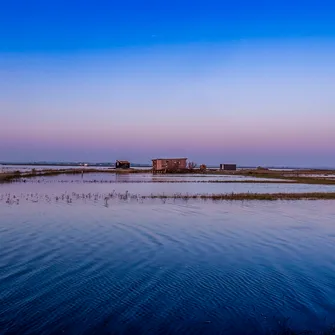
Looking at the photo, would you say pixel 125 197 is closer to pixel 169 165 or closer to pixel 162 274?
pixel 162 274

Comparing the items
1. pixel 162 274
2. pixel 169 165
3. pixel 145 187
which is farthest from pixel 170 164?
pixel 162 274

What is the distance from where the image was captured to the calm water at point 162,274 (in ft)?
24.9

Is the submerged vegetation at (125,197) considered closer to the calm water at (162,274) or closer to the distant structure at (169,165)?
the calm water at (162,274)

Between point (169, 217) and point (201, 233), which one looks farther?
point (169, 217)

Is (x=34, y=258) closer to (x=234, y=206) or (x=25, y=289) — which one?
(x=25, y=289)

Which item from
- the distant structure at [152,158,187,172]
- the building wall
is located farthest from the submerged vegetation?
the building wall

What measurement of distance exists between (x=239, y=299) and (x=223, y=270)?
2.38 m

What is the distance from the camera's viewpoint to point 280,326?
7441 millimetres

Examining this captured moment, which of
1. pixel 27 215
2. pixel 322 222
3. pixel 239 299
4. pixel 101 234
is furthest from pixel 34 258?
pixel 322 222

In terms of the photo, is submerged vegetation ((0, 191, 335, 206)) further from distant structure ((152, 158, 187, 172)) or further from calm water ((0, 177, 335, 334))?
distant structure ((152, 158, 187, 172))

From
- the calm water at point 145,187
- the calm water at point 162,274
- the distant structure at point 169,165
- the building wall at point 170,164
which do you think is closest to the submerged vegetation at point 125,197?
the calm water at point 145,187

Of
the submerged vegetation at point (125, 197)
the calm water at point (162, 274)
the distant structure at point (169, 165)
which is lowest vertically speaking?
the calm water at point (162, 274)

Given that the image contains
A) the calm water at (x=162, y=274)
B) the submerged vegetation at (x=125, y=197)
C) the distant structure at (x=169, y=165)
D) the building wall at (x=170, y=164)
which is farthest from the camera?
the building wall at (x=170, y=164)

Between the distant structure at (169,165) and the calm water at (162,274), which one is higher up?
the distant structure at (169,165)
